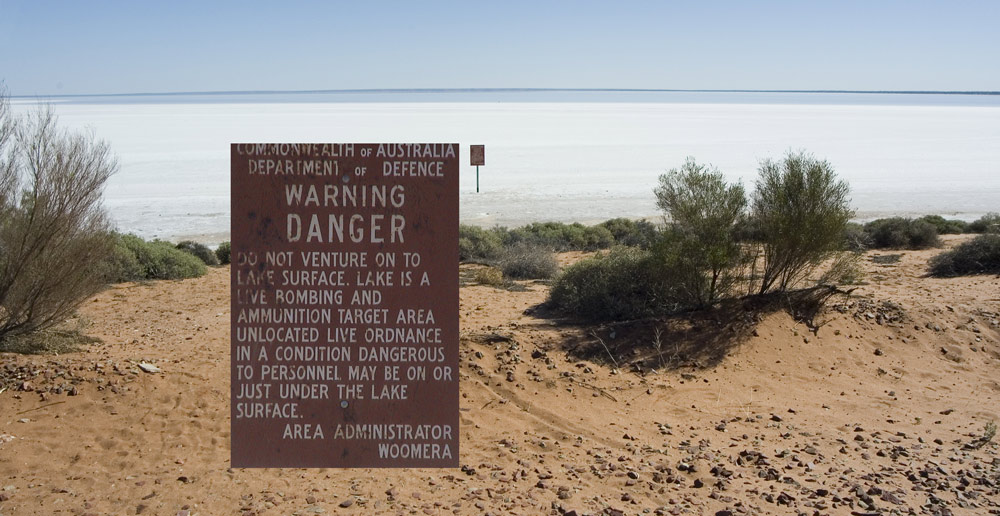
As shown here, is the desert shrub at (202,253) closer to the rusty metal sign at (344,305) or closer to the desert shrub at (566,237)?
the desert shrub at (566,237)

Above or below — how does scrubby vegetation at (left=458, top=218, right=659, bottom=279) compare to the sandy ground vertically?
above

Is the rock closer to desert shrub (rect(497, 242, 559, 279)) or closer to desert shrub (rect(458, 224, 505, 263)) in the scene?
desert shrub (rect(497, 242, 559, 279))

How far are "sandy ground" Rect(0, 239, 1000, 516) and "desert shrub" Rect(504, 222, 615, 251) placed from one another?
22.9ft

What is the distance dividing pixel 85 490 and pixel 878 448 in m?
5.99

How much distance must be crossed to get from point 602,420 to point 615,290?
3565mm

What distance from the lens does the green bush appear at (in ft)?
48.0

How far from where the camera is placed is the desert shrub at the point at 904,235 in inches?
721

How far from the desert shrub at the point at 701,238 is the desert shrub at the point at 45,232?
Answer: 654 centimetres

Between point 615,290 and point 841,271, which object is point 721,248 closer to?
point 615,290

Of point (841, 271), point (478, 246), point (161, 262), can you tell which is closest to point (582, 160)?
point (478, 246)

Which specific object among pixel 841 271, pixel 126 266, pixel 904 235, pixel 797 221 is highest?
pixel 797 221

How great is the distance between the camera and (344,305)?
4336mm

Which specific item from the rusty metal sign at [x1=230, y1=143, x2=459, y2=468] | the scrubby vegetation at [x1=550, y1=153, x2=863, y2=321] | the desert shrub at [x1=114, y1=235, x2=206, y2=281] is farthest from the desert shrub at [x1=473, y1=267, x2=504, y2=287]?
the rusty metal sign at [x1=230, y1=143, x2=459, y2=468]

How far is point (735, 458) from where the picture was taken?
6922mm
